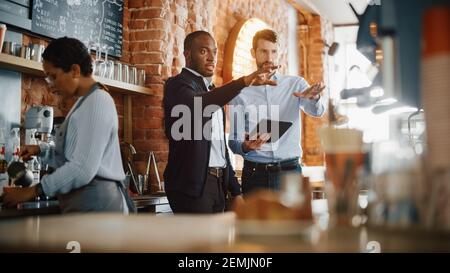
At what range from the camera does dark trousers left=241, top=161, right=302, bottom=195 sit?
3.05 meters

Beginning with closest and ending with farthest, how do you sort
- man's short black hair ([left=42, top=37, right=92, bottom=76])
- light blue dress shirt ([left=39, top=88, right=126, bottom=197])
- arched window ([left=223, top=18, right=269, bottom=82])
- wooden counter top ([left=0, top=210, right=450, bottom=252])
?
wooden counter top ([left=0, top=210, right=450, bottom=252]), light blue dress shirt ([left=39, top=88, right=126, bottom=197]), man's short black hair ([left=42, top=37, right=92, bottom=76]), arched window ([left=223, top=18, right=269, bottom=82])

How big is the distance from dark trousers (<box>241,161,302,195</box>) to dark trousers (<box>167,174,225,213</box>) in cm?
26

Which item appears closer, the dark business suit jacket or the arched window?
the dark business suit jacket

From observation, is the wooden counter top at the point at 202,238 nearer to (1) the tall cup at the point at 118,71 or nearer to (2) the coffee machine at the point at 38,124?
(2) the coffee machine at the point at 38,124

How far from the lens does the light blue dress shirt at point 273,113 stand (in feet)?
10.3

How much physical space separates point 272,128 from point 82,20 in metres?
1.56

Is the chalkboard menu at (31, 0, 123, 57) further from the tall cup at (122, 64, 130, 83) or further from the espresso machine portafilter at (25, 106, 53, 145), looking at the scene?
the espresso machine portafilter at (25, 106, 53, 145)

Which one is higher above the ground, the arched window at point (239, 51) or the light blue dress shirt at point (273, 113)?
the arched window at point (239, 51)

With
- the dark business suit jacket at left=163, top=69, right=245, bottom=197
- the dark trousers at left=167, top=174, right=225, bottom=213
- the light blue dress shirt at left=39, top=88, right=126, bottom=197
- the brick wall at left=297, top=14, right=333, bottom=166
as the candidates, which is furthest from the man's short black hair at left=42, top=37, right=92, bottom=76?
the brick wall at left=297, top=14, right=333, bottom=166

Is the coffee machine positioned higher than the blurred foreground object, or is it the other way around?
the coffee machine

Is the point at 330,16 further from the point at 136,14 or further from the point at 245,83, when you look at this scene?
the point at 245,83

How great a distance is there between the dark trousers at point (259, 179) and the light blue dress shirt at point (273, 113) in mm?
66

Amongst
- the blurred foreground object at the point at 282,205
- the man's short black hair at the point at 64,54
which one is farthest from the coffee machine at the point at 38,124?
the blurred foreground object at the point at 282,205
